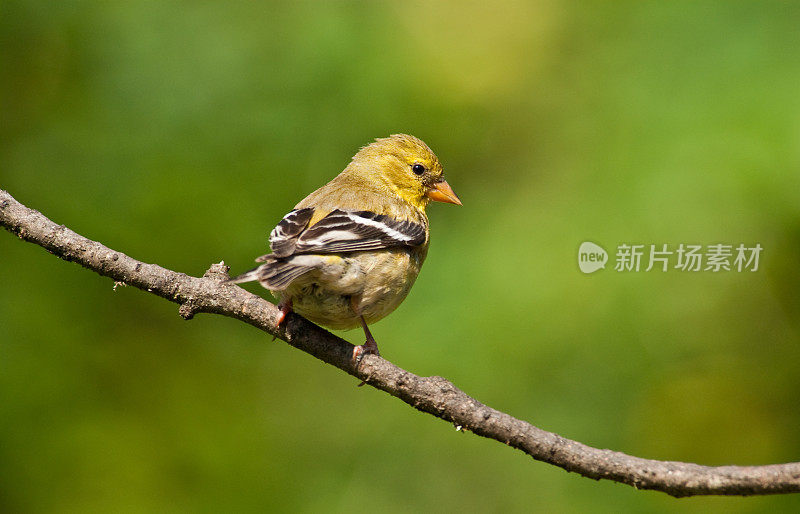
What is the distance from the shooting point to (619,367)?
4.78 metres

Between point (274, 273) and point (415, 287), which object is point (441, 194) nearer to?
point (415, 287)

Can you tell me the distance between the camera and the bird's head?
520cm

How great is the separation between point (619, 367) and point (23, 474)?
3462mm

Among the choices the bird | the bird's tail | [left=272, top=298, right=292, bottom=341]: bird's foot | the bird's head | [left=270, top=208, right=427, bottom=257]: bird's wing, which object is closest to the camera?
the bird's tail

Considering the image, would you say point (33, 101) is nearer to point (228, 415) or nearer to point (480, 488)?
point (228, 415)

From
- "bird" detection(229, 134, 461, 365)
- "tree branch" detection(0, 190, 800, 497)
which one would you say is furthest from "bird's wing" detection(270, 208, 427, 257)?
"tree branch" detection(0, 190, 800, 497)

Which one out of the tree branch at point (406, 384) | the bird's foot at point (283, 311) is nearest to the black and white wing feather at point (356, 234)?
the bird's foot at point (283, 311)

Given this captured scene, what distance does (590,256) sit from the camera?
16.5 feet

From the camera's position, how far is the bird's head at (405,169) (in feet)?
17.1

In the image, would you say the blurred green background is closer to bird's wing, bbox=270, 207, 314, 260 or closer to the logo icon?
the logo icon

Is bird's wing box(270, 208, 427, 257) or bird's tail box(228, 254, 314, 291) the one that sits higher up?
bird's wing box(270, 208, 427, 257)

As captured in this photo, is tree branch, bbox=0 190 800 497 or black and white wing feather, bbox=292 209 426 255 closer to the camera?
tree branch, bbox=0 190 800 497

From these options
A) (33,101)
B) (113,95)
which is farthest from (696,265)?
(33,101)

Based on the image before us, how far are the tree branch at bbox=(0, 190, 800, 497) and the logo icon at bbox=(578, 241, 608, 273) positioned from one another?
6.61 feet
